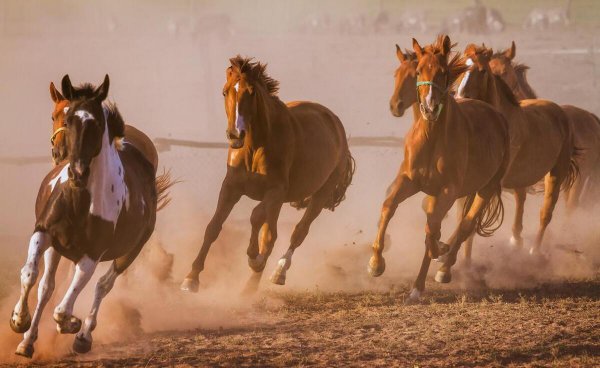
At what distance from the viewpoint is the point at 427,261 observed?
28.9ft

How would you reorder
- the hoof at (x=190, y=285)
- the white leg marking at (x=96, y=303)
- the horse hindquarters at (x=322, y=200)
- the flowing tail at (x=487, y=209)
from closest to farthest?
the white leg marking at (x=96, y=303), the hoof at (x=190, y=285), the horse hindquarters at (x=322, y=200), the flowing tail at (x=487, y=209)

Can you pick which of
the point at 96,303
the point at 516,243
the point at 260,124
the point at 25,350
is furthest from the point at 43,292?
the point at 516,243

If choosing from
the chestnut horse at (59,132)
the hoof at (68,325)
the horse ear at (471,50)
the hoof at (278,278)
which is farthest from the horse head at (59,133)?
the horse ear at (471,50)

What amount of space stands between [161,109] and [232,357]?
2121cm

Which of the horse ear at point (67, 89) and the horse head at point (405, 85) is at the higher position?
the horse ear at point (67, 89)

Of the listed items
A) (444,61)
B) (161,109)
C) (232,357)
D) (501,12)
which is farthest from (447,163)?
(501,12)

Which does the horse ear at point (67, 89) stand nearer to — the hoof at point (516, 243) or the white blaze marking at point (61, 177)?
the white blaze marking at point (61, 177)

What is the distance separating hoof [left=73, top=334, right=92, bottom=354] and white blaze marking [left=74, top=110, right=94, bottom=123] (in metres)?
1.46

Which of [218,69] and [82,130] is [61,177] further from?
[218,69]

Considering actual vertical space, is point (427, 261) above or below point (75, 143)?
below

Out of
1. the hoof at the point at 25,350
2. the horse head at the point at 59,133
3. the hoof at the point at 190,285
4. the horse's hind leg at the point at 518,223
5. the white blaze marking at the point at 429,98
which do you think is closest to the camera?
the hoof at the point at 25,350

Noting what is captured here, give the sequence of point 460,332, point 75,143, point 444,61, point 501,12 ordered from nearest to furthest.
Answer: point 75,143
point 460,332
point 444,61
point 501,12

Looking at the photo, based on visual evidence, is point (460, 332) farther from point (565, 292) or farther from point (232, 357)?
point (565, 292)

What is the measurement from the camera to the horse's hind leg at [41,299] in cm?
577
